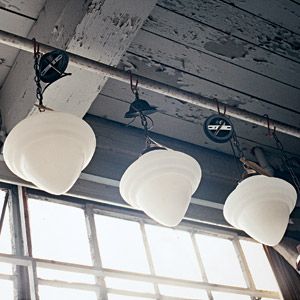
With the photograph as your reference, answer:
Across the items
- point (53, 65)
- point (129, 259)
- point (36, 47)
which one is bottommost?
point (129, 259)

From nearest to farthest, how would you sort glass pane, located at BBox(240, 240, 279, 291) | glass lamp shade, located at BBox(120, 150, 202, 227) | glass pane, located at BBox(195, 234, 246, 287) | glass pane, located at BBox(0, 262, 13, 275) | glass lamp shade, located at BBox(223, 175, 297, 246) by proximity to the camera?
glass lamp shade, located at BBox(120, 150, 202, 227)
glass lamp shade, located at BBox(223, 175, 297, 246)
glass pane, located at BBox(0, 262, 13, 275)
glass pane, located at BBox(195, 234, 246, 287)
glass pane, located at BBox(240, 240, 279, 291)

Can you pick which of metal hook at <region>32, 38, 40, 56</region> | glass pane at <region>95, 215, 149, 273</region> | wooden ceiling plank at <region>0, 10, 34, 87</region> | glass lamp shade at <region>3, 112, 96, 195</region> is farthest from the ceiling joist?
glass pane at <region>95, 215, 149, 273</region>

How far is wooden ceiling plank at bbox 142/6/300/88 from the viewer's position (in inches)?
90.4

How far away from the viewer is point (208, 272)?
8.70 ft

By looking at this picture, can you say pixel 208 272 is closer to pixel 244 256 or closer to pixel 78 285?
pixel 244 256

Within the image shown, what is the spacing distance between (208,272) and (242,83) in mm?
964

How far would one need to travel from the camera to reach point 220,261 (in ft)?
9.06

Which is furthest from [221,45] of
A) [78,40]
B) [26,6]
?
[26,6]

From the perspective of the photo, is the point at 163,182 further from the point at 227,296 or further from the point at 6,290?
the point at 227,296

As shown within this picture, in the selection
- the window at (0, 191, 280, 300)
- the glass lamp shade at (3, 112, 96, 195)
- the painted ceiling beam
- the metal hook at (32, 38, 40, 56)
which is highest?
the painted ceiling beam

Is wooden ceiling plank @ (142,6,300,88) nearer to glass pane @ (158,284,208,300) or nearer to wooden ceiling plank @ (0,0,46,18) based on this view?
wooden ceiling plank @ (0,0,46,18)

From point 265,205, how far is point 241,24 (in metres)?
1.02

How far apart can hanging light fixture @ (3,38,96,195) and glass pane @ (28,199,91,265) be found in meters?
0.81

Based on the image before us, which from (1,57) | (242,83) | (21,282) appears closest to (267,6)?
(242,83)
